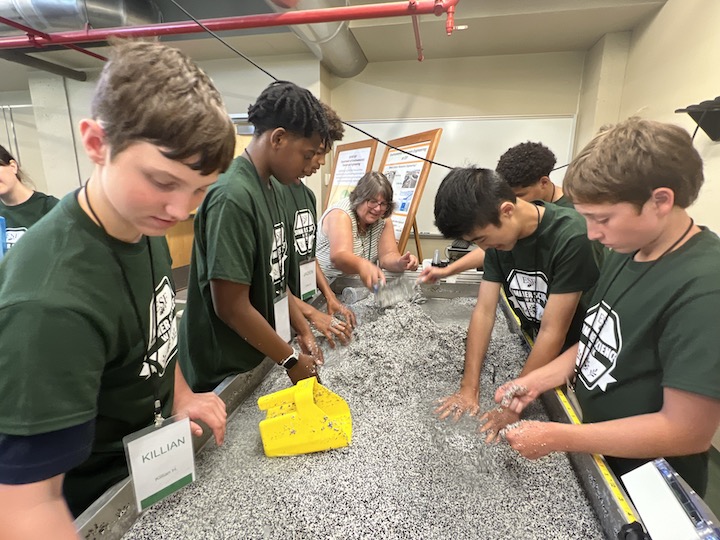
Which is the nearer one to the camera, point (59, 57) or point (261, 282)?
point (261, 282)

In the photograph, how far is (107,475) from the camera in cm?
67

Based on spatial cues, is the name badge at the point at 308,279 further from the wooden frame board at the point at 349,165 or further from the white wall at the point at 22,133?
the white wall at the point at 22,133

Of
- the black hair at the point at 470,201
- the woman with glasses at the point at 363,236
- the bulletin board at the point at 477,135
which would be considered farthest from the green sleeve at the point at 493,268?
the bulletin board at the point at 477,135

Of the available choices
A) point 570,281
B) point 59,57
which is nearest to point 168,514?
point 570,281

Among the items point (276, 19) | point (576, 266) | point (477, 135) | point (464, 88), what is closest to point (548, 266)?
point (576, 266)

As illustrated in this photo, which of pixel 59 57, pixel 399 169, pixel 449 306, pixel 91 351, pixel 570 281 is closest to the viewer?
pixel 91 351

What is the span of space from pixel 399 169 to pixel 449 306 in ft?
6.94

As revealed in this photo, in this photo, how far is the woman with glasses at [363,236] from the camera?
68.4 inches

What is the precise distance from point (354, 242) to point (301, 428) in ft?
4.27

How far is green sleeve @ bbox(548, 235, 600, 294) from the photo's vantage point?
101cm

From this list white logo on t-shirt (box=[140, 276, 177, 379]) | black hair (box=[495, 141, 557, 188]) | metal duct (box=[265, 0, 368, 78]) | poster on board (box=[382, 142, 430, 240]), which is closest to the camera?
white logo on t-shirt (box=[140, 276, 177, 379])

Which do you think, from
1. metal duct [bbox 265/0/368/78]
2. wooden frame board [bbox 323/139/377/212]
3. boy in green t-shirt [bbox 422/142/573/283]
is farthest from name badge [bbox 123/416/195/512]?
wooden frame board [bbox 323/139/377/212]

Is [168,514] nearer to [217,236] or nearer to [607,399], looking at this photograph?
[217,236]

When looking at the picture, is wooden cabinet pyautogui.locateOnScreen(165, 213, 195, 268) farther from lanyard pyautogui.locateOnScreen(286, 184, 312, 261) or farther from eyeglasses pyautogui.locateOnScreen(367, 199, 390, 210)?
lanyard pyautogui.locateOnScreen(286, 184, 312, 261)
